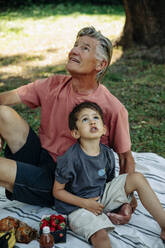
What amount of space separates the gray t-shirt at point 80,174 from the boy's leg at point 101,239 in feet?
0.86

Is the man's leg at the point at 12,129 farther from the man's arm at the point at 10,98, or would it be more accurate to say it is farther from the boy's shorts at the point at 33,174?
the man's arm at the point at 10,98

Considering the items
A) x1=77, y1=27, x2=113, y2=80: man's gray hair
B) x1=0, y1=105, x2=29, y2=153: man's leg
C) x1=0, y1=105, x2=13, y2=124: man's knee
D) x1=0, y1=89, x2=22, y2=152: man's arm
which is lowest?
x1=0, y1=105, x2=29, y2=153: man's leg

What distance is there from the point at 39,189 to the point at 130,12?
5.94m

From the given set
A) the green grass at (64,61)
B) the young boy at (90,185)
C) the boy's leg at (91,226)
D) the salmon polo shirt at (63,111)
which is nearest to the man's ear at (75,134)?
the young boy at (90,185)

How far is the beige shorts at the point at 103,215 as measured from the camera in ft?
8.39

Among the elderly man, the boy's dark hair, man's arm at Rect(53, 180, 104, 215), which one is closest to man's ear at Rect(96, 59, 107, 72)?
the elderly man

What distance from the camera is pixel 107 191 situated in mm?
2816

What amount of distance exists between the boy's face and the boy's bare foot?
1.91ft

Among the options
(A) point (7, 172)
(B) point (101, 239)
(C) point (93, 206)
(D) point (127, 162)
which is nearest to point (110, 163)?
(D) point (127, 162)

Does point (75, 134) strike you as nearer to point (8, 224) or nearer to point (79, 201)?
point (79, 201)

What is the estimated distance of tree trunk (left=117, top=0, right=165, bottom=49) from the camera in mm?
7648

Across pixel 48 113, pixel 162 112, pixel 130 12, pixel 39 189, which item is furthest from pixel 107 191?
pixel 130 12

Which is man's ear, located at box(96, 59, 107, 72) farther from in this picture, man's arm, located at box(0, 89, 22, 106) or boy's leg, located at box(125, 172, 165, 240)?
boy's leg, located at box(125, 172, 165, 240)

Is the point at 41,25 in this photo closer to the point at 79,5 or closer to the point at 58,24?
the point at 58,24
